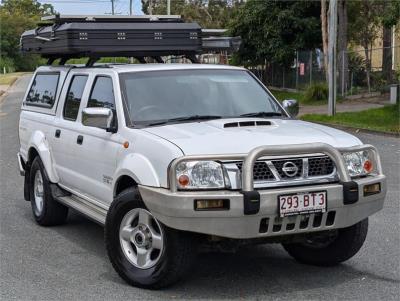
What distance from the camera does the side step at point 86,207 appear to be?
586cm

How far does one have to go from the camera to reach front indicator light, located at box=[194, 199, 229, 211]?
457cm

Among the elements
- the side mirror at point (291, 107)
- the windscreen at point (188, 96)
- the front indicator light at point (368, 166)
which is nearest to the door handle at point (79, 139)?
the windscreen at point (188, 96)

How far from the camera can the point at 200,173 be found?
4680 mm

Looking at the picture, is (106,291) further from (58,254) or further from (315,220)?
(315,220)

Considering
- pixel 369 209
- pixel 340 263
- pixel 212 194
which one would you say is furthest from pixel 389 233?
pixel 212 194

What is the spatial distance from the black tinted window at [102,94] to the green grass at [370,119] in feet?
38.1

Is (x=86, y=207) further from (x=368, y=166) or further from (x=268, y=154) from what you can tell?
(x=368, y=166)

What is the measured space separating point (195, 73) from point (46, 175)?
2.08 m

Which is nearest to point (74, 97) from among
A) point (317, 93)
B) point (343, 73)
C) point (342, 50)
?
point (317, 93)

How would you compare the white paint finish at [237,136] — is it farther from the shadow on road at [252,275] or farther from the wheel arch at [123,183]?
the shadow on road at [252,275]

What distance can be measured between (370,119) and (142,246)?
50.5ft

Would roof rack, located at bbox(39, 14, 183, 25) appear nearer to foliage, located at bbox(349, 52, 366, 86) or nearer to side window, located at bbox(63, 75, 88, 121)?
side window, located at bbox(63, 75, 88, 121)

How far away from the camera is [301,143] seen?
4.92 m

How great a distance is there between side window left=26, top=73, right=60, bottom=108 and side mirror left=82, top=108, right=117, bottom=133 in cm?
186
